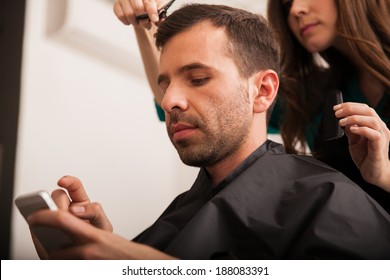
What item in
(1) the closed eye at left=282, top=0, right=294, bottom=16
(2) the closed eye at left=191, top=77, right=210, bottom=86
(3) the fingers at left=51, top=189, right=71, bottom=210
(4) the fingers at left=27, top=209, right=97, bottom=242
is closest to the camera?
(4) the fingers at left=27, top=209, right=97, bottom=242

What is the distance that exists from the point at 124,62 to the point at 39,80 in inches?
14.0

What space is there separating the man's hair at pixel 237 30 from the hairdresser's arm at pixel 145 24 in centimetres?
11

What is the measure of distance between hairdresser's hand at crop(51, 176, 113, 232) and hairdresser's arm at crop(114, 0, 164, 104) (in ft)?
1.67

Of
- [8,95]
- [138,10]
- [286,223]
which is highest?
[138,10]

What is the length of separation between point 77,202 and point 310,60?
1001 mm

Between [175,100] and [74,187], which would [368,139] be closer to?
[175,100]

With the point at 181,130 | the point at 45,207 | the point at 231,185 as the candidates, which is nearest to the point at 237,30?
the point at 181,130

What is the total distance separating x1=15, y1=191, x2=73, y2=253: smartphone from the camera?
27.0 inches

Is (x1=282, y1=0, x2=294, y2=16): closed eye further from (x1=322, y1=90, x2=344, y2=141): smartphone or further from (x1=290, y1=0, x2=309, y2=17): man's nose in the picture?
(x1=322, y1=90, x2=344, y2=141): smartphone

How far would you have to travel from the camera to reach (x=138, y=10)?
46.9 inches

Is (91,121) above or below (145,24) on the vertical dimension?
below

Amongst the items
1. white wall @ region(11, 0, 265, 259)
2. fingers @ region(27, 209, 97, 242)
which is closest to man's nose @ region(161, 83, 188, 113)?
fingers @ region(27, 209, 97, 242)

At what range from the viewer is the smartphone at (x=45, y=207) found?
685 mm
